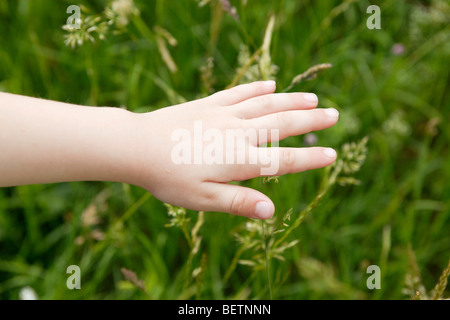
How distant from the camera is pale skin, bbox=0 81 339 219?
761 millimetres

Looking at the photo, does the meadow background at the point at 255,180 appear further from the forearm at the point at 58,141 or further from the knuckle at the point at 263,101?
the forearm at the point at 58,141

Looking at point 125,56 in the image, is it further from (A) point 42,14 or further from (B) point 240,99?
(B) point 240,99

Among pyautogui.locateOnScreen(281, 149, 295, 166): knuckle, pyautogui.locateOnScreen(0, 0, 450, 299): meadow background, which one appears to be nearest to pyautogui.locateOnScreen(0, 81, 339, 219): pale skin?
pyautogui.locateOnScreen(281, 149, 295, 166): knuckle

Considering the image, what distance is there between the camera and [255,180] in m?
1.17

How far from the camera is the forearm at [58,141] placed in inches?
29.7

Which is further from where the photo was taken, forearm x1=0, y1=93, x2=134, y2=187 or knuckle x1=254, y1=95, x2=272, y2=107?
knuckle x1=254, y1=95, x2=272, y2=107

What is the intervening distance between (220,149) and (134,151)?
172 millimetres

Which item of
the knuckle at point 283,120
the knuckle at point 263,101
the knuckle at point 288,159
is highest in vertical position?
the knuckle at point 263,101

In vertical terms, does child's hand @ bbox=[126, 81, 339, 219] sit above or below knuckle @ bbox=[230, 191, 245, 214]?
above

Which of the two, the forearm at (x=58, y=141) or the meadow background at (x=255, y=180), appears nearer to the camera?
the forearm at (x=58, y=141)

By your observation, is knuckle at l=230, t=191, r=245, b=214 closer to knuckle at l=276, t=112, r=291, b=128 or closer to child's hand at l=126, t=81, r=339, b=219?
child's hand at l=126, t=81, r=339, b=219

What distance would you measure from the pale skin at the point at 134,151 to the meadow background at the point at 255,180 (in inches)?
9.3

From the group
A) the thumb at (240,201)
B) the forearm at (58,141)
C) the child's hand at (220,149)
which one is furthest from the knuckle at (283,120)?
the forearm at (58,141)

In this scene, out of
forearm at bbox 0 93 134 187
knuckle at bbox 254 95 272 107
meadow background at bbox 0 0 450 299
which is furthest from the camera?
meadow background at bbox 0 0 450 299
